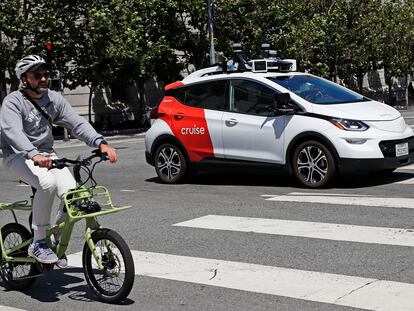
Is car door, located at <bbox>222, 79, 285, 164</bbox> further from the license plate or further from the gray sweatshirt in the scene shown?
the gray sweatshirt

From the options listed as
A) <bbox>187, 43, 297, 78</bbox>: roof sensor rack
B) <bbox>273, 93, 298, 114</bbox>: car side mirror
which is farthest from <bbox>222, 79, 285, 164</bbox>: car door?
<bbox>187, 43, 297, 78</bbox>: roof sensor rack

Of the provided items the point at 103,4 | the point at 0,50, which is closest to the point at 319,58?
the point at 103,4

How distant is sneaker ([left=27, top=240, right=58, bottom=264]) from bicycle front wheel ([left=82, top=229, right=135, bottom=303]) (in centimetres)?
25

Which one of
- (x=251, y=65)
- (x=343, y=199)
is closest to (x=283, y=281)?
(x=343, y=199)

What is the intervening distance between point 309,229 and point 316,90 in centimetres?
361

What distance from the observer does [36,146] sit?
18.0 ft

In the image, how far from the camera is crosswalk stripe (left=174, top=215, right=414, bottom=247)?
22.7 feet

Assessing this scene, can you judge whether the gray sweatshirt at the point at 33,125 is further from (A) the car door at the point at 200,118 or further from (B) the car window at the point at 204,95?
(B) the car window at the point at 204,95

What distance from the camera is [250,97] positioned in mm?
10750

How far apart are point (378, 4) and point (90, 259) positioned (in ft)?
135

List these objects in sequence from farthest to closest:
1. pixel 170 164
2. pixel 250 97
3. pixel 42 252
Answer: pixel 170 164, pixel 250 97, pixel 42 252

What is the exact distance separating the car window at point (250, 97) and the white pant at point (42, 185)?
5460 millimetres

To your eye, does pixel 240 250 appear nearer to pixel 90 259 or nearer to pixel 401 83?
pixel 90 259

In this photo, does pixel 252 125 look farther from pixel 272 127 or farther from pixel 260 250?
pixel 260 250
